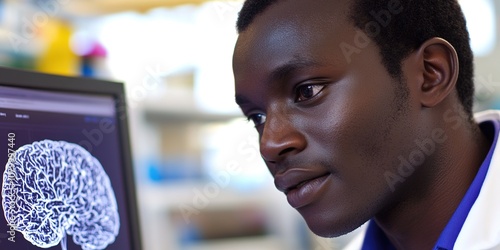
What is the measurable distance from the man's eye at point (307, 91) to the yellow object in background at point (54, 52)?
3.02 ft

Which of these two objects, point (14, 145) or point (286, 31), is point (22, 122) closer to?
point (14, 145)

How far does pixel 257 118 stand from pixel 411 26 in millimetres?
269

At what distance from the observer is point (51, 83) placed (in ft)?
2.76

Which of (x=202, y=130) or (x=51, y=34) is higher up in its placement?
(x=51, y=34)

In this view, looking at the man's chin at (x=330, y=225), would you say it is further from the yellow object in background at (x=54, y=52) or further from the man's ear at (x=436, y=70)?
the yellow object in background at (x=54, y=52)

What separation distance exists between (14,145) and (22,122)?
0.12ft

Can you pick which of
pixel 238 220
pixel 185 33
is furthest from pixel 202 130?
pixel 185 33

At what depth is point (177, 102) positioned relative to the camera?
2045 millimetres

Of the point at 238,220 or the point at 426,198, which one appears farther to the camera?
the point at 238,220

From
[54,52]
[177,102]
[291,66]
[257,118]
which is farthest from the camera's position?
[177,102]

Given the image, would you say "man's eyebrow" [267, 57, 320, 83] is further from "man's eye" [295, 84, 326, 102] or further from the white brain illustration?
the white brain illustration

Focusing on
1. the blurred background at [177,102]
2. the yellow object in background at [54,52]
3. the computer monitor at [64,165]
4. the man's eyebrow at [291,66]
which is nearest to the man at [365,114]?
the man's eyebrow at [291,66]

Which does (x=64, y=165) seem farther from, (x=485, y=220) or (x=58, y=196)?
(x=485, y=220)

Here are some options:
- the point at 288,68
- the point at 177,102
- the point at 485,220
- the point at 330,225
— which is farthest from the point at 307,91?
the point at 177,102
